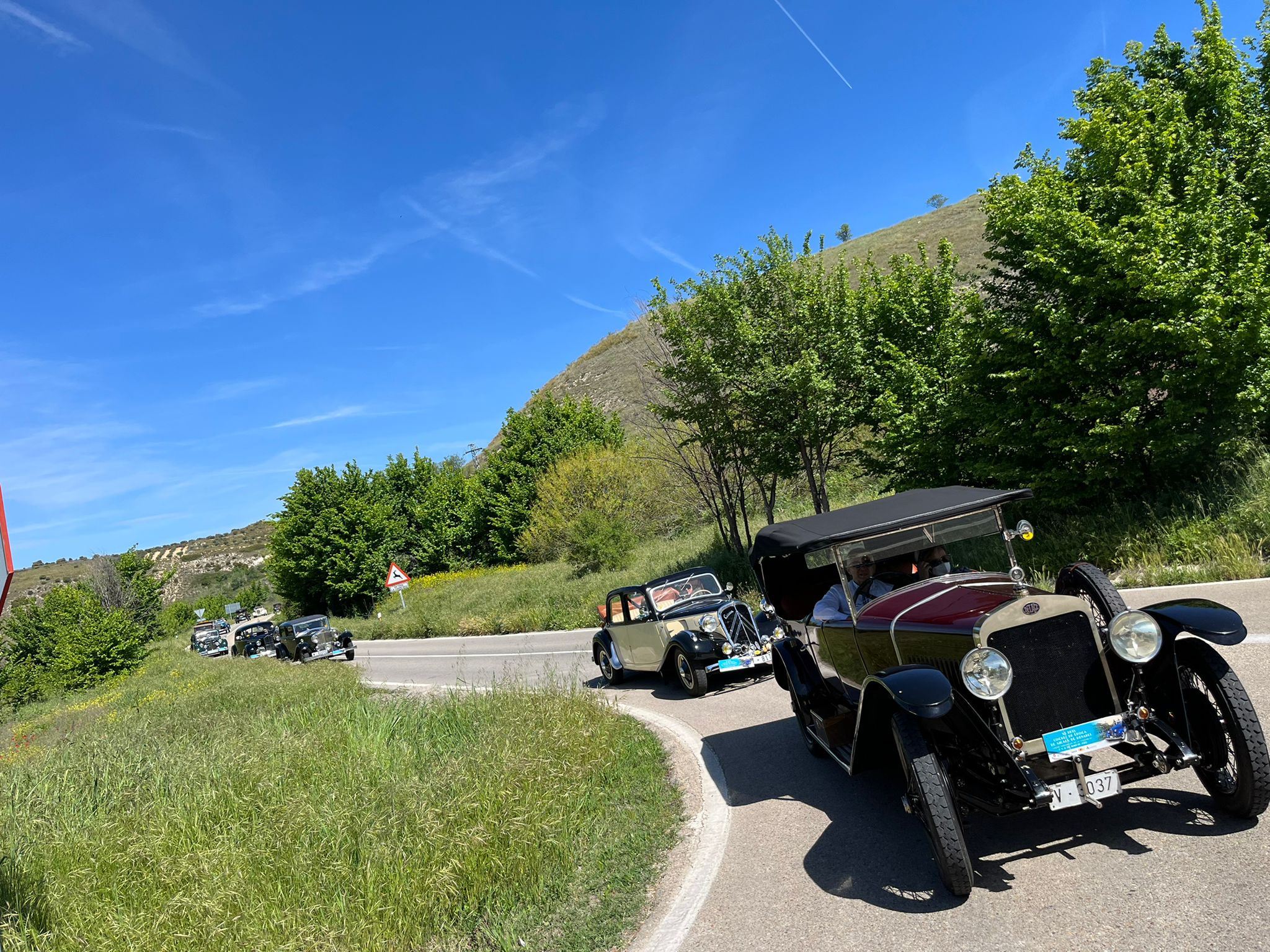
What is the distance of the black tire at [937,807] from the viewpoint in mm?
3973

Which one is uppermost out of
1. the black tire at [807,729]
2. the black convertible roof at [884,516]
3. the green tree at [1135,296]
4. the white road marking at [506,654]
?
the green tree at [1135,296]

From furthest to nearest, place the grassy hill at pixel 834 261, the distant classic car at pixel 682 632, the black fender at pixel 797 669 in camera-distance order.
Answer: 1. the grassy hill at pixel 834 261
2. the distant classic car at pixel 682 632
3. the black fender at pixel 797 669

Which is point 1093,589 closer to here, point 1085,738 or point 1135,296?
point 1085,738

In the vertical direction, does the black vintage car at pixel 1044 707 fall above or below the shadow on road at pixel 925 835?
above

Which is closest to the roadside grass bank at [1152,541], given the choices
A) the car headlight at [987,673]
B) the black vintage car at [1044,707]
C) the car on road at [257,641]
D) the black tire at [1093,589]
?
the black tire at [1093,589]

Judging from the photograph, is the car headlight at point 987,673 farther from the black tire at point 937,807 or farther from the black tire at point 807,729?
the black tire at point 807,729

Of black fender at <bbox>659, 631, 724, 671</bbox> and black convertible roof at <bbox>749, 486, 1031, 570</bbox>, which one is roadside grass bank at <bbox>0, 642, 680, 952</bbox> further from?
black convertible roof at <bbox>749, 486, 1031, 570</bbox>

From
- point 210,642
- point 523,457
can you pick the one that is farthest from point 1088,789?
point 210,642

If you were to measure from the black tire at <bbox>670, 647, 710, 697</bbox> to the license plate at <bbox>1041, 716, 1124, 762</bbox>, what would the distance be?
6797mm

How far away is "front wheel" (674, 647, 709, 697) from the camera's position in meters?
10.8

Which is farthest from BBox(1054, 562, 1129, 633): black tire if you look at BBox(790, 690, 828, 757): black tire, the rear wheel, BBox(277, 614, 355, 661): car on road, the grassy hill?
the grassy hill

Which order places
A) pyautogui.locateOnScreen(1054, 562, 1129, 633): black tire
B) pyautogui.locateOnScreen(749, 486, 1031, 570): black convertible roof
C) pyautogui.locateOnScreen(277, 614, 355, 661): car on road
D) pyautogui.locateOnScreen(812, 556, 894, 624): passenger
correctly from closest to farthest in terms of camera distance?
pyautogui.locateOnScreen(1054, 562, 1129, 633): black tire → pyautogui.locateOnScreen(749, 486, 1031, 570): black convertible roof → pyautogui.locateOnScreen(812, 556, 894, 624): passenger → pyautogui.locateOnScreen(277, 614, 355, 661): car on road

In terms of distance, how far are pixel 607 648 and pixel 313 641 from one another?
56.1 ft

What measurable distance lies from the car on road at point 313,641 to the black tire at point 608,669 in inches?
624
